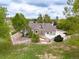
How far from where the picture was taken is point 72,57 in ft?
85.3

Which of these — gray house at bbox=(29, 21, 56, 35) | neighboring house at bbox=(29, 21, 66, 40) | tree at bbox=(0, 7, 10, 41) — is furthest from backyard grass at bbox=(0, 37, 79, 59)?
gray house at bbox=(29, 21, 56, 35)

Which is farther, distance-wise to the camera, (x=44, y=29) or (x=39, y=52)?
(x=44, y=29)

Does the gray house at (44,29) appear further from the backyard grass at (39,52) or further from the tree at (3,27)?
the backyard grass at (39,52)

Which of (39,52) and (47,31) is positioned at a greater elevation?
(39,52)

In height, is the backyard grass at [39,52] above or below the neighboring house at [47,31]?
above

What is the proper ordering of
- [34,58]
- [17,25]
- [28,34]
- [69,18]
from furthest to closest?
[17,25] → [28,34] → [69,18] → [34,58]

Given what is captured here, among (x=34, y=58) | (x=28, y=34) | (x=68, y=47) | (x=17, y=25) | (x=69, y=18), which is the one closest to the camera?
(x=34, y=58)

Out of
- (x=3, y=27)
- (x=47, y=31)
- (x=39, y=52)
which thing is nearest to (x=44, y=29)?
(x=47, y=31)

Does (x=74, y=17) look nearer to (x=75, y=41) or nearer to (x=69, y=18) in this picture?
(x=69, y=18)

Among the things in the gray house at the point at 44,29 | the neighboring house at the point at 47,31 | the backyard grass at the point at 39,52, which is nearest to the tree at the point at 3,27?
the backyard grass at the point at 39,52

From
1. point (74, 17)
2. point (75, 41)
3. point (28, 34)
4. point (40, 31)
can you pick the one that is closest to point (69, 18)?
point (74, 17)

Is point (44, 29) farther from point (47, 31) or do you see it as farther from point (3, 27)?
point (3, 27)

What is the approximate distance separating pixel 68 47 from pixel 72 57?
8059 mm

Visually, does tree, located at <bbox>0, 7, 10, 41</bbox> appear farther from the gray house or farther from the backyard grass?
the gray house
